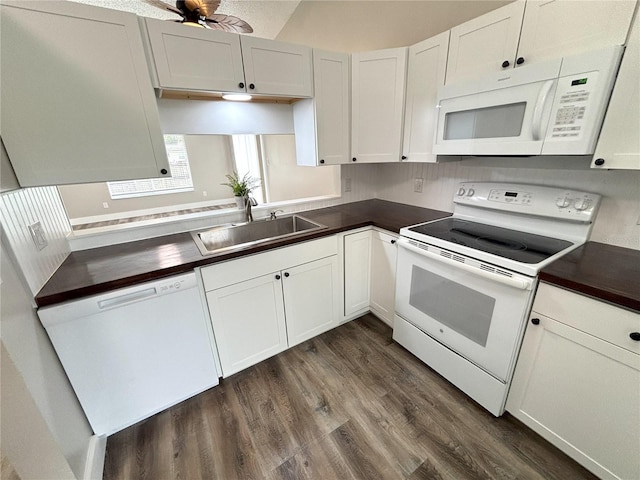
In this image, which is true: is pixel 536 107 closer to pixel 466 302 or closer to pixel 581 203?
pixel 581 203

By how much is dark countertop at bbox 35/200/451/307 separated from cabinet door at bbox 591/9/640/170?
38.9 inches

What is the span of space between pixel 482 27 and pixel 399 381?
217 centimetres

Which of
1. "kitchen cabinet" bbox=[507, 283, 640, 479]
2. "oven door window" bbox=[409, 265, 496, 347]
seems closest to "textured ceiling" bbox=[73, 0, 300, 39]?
"oven door window" bbox=[409, 265, 496, 347]

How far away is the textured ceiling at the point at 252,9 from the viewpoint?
6.97ft

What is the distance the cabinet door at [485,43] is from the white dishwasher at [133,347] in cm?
200

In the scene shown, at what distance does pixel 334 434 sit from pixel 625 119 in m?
1.99

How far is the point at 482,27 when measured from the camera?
1.43 m

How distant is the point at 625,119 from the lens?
1057mm

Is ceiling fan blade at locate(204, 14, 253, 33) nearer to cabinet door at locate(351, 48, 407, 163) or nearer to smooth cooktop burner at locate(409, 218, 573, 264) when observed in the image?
cabinet door at locate(351, 48, 407, 163)

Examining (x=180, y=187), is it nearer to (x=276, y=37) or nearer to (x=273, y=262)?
(x=276, y=37)

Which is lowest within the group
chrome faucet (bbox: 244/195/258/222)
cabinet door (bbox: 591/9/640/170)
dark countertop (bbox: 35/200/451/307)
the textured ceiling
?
dark countertop (bbox: 35/200/451/307)

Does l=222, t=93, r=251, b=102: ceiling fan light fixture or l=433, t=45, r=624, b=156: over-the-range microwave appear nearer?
l=433, t=45, r=624, b=156: over-the-range microwave

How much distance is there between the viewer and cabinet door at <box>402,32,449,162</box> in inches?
65.9

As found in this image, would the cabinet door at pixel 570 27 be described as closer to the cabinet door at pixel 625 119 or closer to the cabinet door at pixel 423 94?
the cabinet door at pixel 625 119
